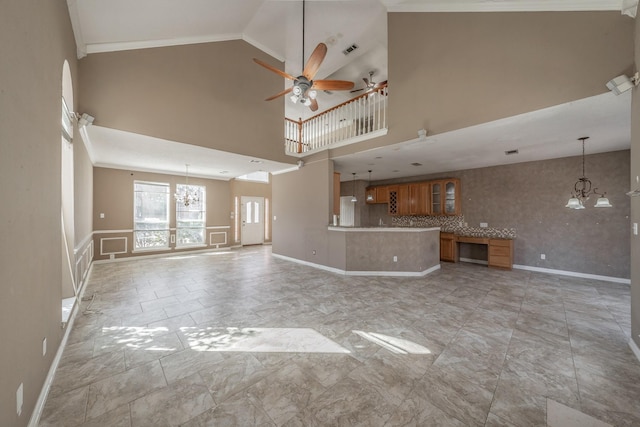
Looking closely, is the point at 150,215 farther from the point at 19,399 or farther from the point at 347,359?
the point at 347,359

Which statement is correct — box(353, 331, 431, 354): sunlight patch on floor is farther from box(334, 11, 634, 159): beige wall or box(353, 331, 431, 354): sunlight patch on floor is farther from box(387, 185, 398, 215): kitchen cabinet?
box(387, 185, 398, 215): kitchen cabinet

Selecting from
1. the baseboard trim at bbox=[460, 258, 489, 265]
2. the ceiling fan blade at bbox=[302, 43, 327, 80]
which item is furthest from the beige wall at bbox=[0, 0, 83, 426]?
the baseboard trim at bbox=[460, 258, 489, 265]

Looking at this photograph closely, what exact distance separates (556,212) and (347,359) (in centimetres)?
634

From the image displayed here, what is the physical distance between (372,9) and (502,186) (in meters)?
5.29

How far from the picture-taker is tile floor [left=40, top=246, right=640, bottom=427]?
1.61 m

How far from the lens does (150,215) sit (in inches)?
292

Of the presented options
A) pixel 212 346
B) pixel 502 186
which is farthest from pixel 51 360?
pixel 502 186

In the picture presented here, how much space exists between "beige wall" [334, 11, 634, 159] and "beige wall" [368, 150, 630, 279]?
358 centimetres

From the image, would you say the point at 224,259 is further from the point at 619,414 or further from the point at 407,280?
the point at 619,414

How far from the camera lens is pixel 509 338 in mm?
2574

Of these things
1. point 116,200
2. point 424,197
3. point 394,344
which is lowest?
point 394,344

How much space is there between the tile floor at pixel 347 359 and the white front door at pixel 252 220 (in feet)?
18.2

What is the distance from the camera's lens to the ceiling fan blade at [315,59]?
311 cm

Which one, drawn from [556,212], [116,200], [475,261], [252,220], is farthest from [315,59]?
[252,220]
